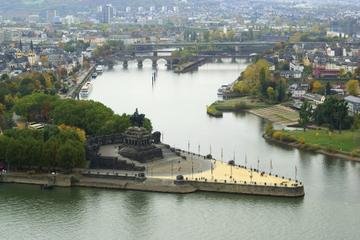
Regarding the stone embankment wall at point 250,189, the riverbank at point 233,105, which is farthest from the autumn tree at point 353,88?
Answer: the stone embankment wall at point 250,189

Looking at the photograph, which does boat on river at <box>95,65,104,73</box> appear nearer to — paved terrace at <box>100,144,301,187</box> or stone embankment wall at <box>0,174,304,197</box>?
paved terrace at <box>100,144,301,187</box>

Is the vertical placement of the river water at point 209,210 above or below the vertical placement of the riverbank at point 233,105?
above

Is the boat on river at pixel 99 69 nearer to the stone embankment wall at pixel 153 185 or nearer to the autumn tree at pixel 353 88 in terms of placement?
the autumn tree at pixel 353 88

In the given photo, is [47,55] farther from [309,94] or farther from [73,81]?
[309,94]

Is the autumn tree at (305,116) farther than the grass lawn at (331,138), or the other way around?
the autumn tree at (305,116)

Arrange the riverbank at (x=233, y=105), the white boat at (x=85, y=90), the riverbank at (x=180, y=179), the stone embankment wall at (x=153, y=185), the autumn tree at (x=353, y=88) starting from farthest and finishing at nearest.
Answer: the white boat at (x=85, y=90)
the autumn tree at (x=353, y=88)
the riverbank at (x=233, y=105)
the riverbank at (x=180, y=179)
the stone embankment wall at (x=153, y=185)

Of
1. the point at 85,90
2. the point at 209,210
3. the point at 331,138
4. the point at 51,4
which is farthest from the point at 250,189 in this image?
the point at 51,4

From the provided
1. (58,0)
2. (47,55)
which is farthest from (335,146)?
(58,0)
